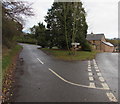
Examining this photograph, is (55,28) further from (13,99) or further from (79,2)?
(13,99)

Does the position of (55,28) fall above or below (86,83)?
above

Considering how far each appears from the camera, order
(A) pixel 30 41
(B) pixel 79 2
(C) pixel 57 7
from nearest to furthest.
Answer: (B) pixel 79 2
(C) pixel 57 7
(A) pixel 30 41

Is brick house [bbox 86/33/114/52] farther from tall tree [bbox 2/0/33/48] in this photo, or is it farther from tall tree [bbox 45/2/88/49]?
tall tree [bbox 2/0/33/48]

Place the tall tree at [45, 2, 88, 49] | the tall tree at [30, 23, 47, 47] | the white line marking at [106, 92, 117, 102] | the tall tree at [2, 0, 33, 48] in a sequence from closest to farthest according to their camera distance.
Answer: the white line marking at [106, 92, 117, 102]
the tall tree at [2, 0, 33, 48]
the tall tree at [45, 2, 88, 49]
the tall tree at [30, 23, 47, 47]

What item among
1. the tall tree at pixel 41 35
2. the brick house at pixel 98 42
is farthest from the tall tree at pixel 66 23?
the brick house at pixel 98 42

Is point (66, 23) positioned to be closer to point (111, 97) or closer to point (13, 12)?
point (13, 12)

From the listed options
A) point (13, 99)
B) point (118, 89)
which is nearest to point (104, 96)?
point (118, 89)

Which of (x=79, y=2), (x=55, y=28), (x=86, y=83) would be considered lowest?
(x=86, y=83)

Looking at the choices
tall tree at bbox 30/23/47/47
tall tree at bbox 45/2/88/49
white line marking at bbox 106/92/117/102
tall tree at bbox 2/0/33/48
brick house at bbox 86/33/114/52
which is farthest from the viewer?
brick house at bbox 86/33/114/52

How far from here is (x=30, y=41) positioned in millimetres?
58812

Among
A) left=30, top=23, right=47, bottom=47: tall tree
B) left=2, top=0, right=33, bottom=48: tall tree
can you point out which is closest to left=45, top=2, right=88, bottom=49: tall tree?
left=30, top=23, right=47, bottom=47: tall tree

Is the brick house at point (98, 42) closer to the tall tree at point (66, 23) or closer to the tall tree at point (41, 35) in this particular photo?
the tall tree at point (41, 35)

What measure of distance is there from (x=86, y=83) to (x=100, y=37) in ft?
131

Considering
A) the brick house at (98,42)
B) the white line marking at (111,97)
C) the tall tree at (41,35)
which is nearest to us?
the white line marking at (111,97)
